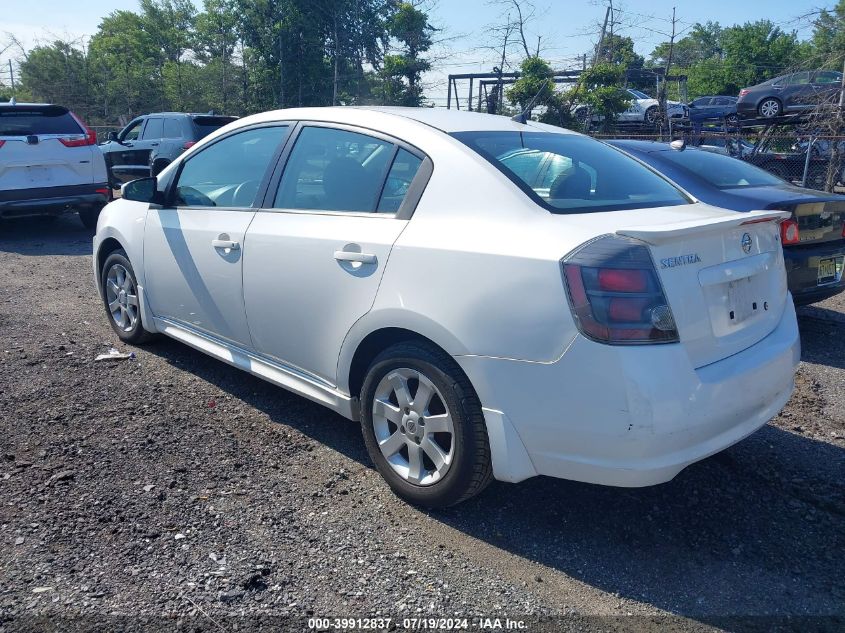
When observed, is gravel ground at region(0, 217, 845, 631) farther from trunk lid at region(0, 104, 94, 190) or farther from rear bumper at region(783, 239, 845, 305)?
trunk lid at region(0, 104, 94, 190)

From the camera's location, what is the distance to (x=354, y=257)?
324 centimetres

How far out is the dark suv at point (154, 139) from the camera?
13664mm

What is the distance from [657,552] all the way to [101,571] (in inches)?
86.2

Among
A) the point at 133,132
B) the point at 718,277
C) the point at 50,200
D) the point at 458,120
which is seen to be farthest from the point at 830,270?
the point at 133,132

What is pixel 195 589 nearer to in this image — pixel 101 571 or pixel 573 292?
pixel 101 571

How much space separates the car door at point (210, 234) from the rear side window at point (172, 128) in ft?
32.7

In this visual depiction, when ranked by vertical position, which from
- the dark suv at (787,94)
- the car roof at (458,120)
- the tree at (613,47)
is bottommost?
the car roof at (458,120)

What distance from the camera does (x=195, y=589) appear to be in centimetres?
Result: 262

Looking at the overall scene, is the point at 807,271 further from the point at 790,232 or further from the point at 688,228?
the point at 688,228

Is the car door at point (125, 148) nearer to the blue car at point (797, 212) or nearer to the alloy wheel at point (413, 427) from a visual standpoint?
the blue car at point (797, 212)

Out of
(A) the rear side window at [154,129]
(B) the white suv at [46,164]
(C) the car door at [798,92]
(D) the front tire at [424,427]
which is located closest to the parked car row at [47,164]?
(B) the white suv at [46,164]

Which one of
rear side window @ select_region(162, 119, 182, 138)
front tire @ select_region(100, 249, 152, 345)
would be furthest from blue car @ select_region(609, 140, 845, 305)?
rear side window @ select_region(162, 119, 182, 138)

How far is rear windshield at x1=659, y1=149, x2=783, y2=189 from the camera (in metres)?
6.05

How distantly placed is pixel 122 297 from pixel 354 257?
279 centimetres
